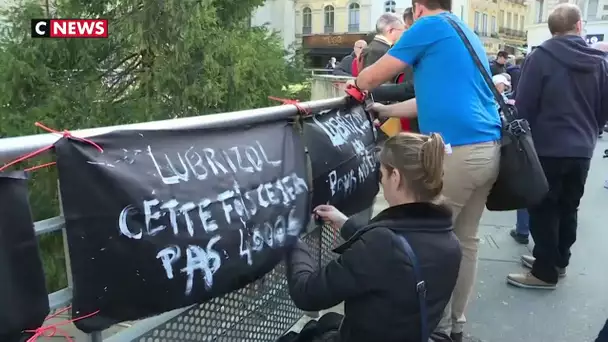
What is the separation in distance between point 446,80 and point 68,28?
10.3 metres

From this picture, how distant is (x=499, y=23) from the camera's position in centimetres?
6519

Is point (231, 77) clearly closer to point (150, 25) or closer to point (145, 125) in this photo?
point (150, 25)

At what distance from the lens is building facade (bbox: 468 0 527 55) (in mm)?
59178

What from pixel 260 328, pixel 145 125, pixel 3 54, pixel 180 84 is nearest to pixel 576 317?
pixel 260 328

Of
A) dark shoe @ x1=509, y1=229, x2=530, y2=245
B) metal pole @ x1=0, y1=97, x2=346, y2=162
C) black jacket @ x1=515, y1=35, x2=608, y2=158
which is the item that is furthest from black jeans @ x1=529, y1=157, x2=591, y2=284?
metal pole @ x1=0, y1=97, x2=346, y2=162

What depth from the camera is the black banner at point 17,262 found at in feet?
5.05

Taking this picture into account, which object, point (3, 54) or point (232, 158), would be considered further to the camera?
point (3, 54)

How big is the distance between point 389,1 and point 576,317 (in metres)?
49.5

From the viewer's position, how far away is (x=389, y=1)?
5103cm

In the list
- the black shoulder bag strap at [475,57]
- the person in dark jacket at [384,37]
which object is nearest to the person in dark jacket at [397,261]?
the black shoulder bag strap at [475,57]

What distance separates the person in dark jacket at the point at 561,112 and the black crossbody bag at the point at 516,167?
44.0 inches

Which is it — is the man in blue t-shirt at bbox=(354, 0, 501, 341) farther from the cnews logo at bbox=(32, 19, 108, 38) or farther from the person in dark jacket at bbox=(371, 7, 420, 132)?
the cnews logo at bbox=(32, 19, 108, 38)

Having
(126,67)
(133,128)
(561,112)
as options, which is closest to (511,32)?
(126,67)

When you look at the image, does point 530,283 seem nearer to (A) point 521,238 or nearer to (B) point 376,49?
(A) point 521,238
